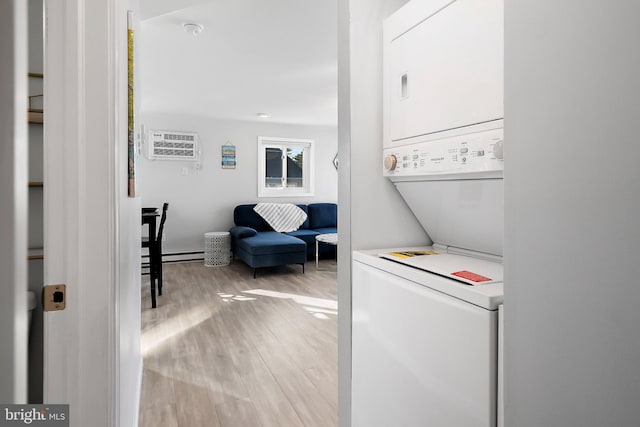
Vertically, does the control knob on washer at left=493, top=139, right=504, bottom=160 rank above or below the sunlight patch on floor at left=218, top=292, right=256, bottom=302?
above

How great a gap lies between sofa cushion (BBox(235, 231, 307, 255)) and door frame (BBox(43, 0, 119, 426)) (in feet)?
13.4

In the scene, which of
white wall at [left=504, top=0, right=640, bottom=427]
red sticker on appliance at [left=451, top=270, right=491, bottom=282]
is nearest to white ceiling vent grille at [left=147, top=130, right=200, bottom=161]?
red sticker on appliance at [left=451, top=270, right=491, bottom=282]

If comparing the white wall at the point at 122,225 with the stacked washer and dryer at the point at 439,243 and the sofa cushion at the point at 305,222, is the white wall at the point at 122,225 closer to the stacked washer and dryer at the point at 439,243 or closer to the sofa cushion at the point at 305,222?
the stacked washer and dryer at the point at 439,243

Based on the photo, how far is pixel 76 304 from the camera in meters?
0.94

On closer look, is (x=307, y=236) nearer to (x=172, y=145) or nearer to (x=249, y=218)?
(x=249, y=218)

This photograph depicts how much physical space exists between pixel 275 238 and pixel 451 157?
14.7 feet

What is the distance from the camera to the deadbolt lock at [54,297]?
35.4 inches

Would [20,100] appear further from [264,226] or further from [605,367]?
[264,226]

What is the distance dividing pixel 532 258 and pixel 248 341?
8.96 ft

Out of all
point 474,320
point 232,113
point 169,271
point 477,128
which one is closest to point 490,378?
point 474,320

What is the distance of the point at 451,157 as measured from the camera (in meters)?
1.22

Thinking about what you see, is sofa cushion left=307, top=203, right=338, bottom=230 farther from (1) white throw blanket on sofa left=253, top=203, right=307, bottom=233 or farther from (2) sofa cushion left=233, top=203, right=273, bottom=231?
(2) sofa cushion left=233, top=203, right=273, bottom=231

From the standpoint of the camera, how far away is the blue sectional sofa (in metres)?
5.14

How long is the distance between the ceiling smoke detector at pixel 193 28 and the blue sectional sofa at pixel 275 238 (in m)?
2.85
